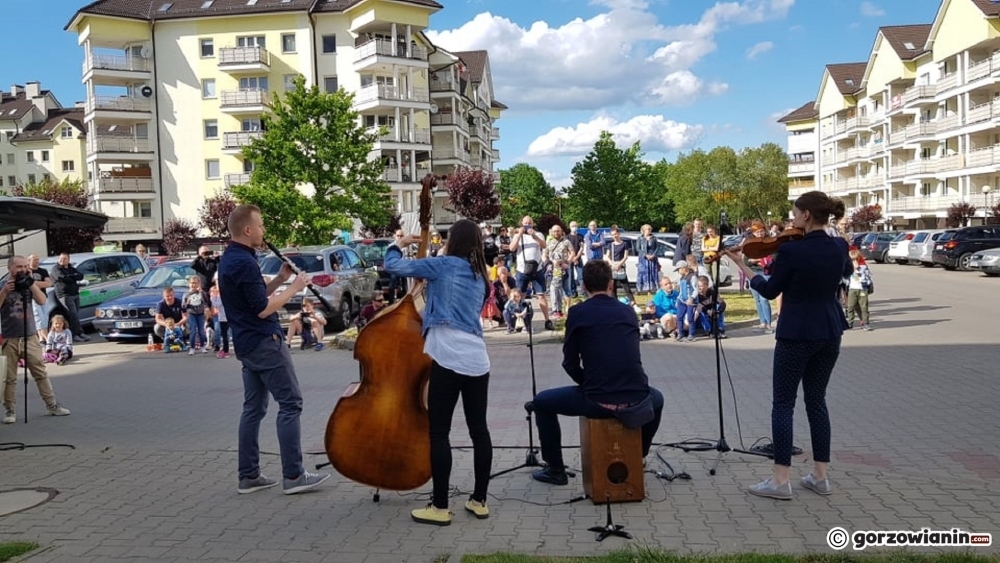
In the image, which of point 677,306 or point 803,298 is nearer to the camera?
point 803,298

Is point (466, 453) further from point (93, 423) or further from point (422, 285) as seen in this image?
point (93, 423)

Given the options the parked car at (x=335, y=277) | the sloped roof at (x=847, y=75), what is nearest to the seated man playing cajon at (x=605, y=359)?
the parked car at (x=335, y=277)

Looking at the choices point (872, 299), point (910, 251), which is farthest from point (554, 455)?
point (910, 251)

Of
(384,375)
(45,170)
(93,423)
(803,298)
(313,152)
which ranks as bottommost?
(93,423)

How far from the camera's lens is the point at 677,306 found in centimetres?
1534

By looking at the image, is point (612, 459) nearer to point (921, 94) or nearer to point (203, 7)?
point (203, 7)

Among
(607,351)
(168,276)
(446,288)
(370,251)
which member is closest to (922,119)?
(370,251)

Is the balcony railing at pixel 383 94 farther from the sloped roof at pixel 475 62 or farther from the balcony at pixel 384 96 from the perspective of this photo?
the sloped roof at pixel 475 62

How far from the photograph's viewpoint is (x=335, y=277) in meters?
17.6

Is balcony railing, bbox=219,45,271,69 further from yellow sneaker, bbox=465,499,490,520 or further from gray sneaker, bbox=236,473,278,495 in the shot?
yellow sneaker, bbox=465,499,490,520

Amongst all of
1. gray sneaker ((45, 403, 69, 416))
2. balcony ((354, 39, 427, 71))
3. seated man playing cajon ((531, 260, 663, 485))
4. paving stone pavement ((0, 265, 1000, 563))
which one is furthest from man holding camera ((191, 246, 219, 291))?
balcony ((354, 39, 427, 71))

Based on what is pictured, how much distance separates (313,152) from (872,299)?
22712 mm

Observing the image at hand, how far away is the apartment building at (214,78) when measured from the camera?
5422 cm

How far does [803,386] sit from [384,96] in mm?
51734
